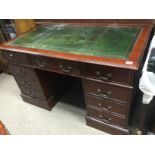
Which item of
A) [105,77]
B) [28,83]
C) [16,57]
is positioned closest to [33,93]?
[28,83]

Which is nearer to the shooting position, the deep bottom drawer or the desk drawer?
the deep bottom drawer

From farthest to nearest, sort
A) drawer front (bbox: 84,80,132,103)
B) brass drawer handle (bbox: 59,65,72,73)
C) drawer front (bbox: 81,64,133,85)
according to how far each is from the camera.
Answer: brass drawer handle (bbox: 59,65,72,73)
drawer front (bbox: 84,80,132,103)
drawer front (bbox: 81,64,133,85)

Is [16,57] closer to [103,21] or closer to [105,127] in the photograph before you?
[103,21]

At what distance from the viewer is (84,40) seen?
126 cm

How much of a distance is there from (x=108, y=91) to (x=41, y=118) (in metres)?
0.92

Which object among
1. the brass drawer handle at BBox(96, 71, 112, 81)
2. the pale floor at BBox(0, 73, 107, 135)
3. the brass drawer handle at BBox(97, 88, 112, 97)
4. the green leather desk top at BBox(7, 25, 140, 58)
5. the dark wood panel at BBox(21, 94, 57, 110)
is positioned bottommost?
the pale floor at BBox(0, 73, 107, 135)

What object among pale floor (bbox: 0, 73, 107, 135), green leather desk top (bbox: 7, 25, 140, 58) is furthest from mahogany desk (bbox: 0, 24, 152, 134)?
pale floor (bbox: 0, 73, 107, 135)

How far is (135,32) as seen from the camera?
1.22 meters

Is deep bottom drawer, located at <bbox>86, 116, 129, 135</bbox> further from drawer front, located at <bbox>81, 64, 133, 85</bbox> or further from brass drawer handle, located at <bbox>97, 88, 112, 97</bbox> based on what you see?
drawer front, located at <bbox>81, 64, 133, 85</bbox>

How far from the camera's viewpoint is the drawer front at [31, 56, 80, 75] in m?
1.15

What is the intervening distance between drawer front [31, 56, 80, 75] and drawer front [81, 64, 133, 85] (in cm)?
7

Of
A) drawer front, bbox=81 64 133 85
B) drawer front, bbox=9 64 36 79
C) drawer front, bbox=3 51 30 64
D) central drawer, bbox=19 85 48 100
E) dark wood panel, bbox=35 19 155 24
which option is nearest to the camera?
drawer front, bbox=81 64 133 85

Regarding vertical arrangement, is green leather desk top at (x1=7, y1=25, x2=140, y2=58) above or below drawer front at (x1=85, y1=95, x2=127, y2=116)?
above
